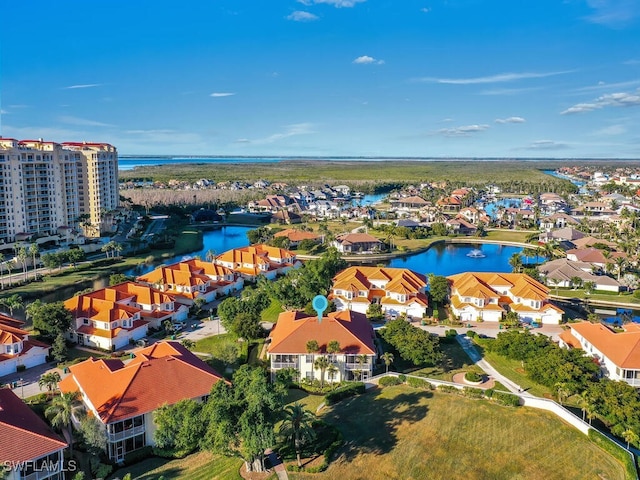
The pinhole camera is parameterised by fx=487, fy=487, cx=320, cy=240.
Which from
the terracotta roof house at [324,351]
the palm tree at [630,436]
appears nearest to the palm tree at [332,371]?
the terracotta roof house at [324,351]

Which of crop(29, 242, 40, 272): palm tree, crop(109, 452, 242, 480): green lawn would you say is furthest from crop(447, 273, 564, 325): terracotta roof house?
crop(29, 242, 40, 272): palm tree

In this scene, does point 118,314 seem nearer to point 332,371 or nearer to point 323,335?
point 323,335

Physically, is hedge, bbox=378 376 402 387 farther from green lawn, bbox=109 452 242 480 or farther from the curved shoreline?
the curved shoreline

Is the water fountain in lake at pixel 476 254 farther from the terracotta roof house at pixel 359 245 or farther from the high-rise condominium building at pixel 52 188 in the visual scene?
the high-rise condominium building at pixel 52 188

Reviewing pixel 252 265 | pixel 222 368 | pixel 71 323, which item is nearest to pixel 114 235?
pixel 252 265

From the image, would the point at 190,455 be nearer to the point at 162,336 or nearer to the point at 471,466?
the point at 471,466

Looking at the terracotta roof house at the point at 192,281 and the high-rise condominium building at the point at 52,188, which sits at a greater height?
the high-rise condominium building at the point at 52,188
